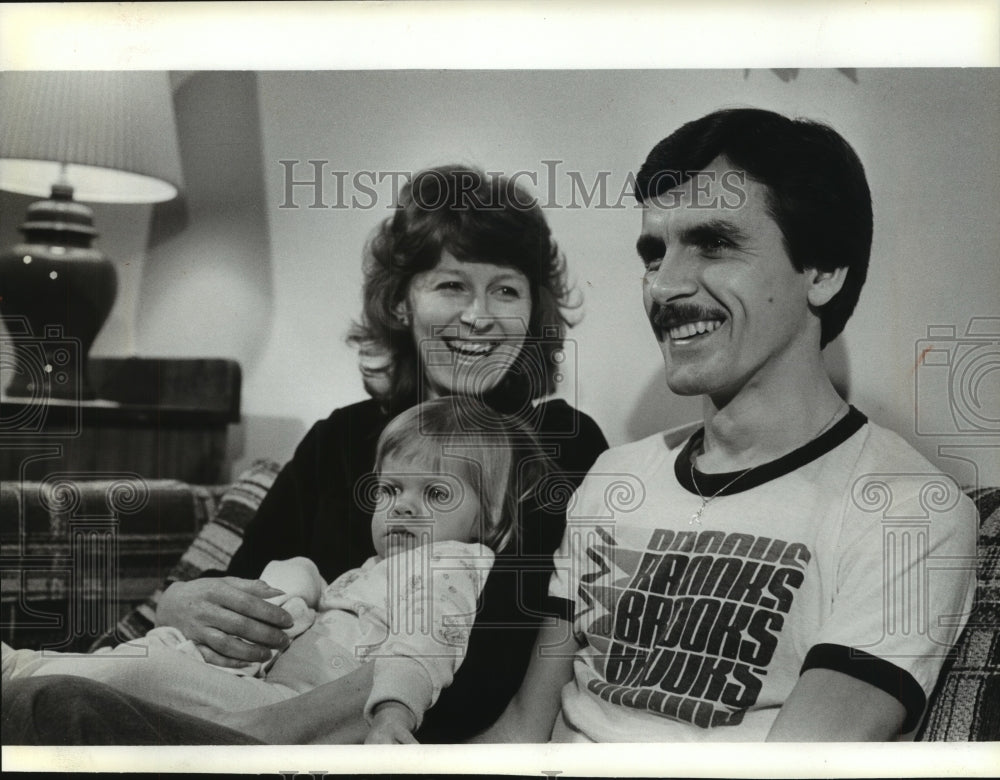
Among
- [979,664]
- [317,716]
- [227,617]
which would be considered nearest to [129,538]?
[227,617]

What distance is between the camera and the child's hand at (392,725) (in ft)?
7.71

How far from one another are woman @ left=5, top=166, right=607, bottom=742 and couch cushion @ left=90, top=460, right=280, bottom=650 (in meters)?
0.04

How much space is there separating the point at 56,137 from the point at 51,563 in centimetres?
96

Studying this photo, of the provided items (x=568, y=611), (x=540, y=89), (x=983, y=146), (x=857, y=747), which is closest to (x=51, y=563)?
(x=568, y=611)

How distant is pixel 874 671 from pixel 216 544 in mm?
1427

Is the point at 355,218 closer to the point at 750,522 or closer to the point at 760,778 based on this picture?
the point at 750,522

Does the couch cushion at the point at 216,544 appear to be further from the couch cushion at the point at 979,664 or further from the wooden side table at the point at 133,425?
the couch cushion at the point at 979,664

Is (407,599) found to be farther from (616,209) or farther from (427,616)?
(616,209)

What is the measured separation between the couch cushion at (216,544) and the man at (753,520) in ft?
2.27

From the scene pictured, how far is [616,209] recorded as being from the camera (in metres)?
2.36

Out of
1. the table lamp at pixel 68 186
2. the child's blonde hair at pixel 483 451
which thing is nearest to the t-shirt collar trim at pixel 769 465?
the child's blonde hair at pixel 483 451

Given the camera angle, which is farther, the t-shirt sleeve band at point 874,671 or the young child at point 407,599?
the young child at point 407,599

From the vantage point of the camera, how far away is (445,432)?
2.38 m

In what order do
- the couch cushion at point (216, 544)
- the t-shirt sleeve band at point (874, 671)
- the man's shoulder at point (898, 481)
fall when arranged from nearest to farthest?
the t-shirt sleeve band at point (874, 671)
the man's shoulder at point (898, 481)
the couch cushion at point (216, 544)
